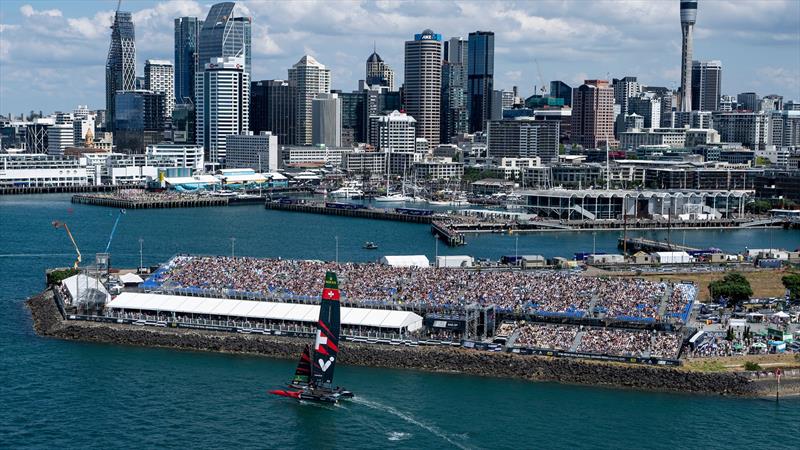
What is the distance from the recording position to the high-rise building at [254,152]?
112062mm

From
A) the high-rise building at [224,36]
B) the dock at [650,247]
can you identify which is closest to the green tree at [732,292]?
the dock at [650,247]

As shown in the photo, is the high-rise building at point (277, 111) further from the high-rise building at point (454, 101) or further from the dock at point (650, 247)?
the dock at point (650, 247)

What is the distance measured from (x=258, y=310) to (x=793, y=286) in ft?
53.1

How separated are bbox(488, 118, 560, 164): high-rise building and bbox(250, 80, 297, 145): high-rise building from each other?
99.0ft

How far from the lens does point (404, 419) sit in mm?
22250

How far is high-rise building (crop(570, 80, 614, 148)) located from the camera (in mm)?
152250

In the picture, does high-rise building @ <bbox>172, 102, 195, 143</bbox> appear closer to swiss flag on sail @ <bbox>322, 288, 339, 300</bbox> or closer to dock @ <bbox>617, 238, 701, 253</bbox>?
dock @ <bbox>617, 238, 701, 253</bbox>

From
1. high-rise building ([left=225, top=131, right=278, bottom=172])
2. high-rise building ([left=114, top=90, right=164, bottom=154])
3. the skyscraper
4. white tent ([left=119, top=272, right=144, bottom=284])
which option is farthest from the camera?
the skyscraper

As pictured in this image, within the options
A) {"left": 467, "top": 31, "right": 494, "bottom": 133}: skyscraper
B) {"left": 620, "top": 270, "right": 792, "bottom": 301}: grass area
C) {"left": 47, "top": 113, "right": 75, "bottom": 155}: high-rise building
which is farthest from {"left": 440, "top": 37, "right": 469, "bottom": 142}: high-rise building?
{"left": 620, "top": 270, "right": 792, "bottom": 301}: grass area

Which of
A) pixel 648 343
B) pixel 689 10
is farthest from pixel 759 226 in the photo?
pixel 689 10

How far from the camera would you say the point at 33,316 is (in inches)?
1226

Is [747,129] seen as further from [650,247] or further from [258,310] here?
[258,310]

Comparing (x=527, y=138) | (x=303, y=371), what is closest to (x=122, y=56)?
(x=527, y=138)

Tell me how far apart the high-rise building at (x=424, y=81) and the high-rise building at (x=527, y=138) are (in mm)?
19588
